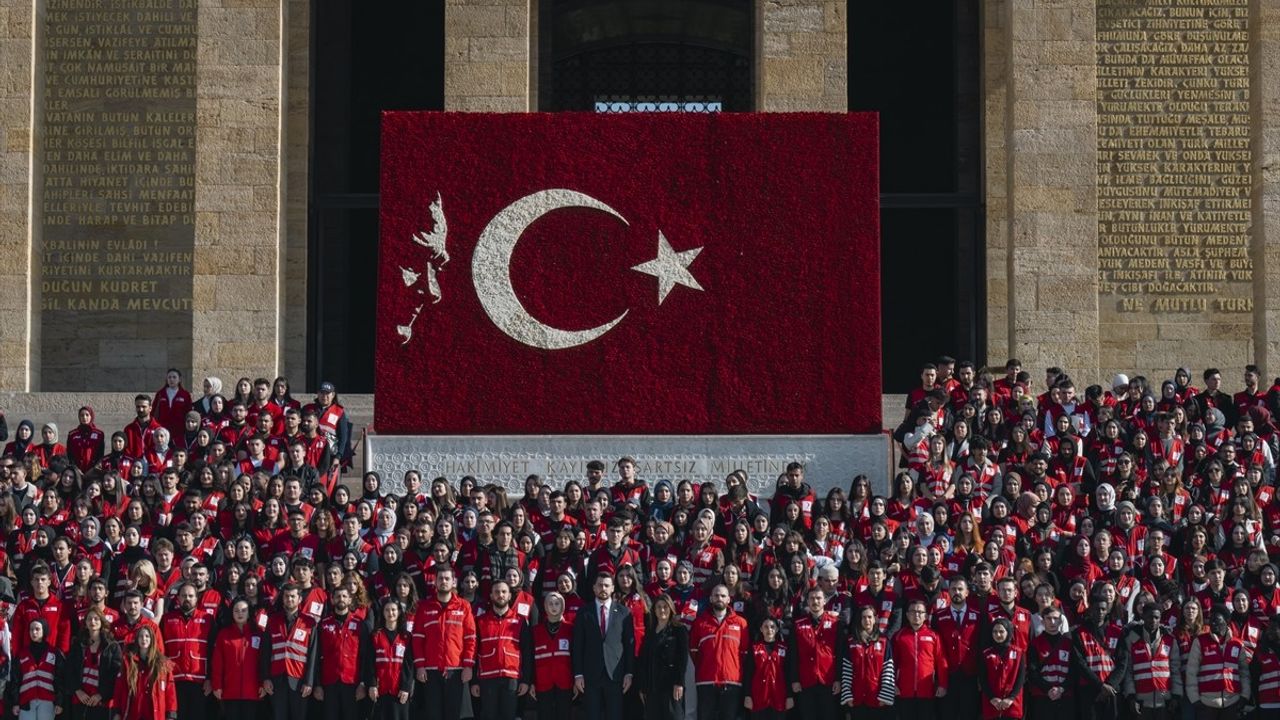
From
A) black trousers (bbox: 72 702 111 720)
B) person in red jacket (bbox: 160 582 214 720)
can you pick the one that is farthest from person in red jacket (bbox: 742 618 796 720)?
black trousers (bbox: 72 702 111 720)

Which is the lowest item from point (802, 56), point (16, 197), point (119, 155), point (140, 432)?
point (140, 432)

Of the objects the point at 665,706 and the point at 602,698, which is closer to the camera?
the point at 665,706

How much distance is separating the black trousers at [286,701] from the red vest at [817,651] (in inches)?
167

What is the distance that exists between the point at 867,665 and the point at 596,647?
2308mm

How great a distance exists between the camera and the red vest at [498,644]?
2102 cm

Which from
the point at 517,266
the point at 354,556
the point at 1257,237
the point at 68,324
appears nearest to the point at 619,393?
the point at 517,266

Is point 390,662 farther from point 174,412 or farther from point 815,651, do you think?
point 174,412

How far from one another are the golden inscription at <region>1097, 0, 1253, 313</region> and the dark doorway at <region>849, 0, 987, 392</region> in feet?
9.37

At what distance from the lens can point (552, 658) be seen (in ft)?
69.5

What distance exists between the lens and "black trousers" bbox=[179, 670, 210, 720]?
69.7 feet

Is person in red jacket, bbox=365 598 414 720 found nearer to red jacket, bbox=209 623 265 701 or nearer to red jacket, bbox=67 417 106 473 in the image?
red jacket, bbox=209 623 265 701

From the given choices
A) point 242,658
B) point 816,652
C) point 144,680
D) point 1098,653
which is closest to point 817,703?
point 816,652

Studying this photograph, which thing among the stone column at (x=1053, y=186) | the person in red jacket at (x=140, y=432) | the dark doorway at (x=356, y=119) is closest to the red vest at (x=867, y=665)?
the person in red jacket at (x=140, y=432)

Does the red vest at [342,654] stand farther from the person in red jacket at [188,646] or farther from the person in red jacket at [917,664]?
the person in red jacket at [917,664]
